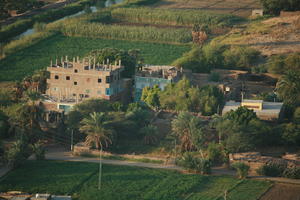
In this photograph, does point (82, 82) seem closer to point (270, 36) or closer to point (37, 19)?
point (270, 36)

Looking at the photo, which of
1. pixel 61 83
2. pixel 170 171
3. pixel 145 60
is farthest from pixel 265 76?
pixel 170 171

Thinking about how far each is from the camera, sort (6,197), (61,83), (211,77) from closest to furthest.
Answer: (6,197), (61,83), (211,77)

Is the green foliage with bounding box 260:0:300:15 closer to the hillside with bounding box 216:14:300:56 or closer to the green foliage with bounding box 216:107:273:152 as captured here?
the hillside with bounding box 216:14:300:56

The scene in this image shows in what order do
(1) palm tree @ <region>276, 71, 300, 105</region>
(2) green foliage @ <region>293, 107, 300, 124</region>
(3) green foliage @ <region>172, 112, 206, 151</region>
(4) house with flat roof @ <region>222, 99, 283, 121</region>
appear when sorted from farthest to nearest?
(1) palm tree @ <region>276, 71, 300, 105</region> → (4) house with flat roof @ <region>222, 99, 283, 121</region> → (2) green foliage @ <region>293, 107, 300, 124</region> → (3) green foliage @ <region>172, 112, 206, 151</region>

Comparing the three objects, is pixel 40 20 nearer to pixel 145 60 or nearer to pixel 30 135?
pixel 145 60

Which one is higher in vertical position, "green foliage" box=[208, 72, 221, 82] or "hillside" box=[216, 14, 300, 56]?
"hillside" box=[216, 14, 300, 56]

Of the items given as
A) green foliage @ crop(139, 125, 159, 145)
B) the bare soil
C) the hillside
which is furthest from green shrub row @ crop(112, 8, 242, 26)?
the bare soil
